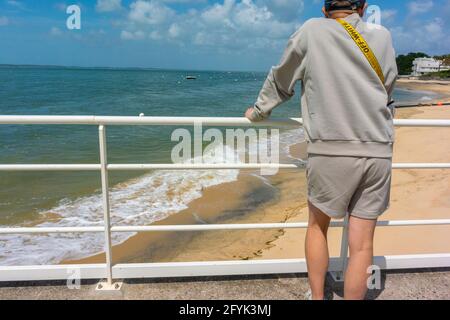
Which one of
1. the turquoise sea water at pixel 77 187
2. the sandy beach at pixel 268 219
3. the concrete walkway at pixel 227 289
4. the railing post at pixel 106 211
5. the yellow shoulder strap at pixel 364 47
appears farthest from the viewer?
the turquoise sea water at pixel 77 187

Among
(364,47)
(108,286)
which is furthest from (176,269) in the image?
(364,47)

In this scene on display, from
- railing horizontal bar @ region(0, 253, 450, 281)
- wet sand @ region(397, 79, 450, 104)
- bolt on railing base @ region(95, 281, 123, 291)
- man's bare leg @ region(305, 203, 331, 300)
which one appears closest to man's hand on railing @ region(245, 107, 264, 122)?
man's bare leg @ region(305, 203, 331, 300)

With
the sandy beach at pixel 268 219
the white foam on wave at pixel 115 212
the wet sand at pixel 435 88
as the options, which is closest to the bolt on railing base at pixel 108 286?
the sandy beach at pixel 268 219

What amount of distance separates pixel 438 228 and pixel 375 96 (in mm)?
4768

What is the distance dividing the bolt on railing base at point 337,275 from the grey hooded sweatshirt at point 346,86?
3.69 ft

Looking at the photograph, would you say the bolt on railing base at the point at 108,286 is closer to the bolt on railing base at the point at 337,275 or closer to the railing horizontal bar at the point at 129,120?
the railing horizontal bar at the point at 129,120

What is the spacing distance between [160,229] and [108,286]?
1.59ft

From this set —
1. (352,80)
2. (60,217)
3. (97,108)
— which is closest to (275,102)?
(352,80)

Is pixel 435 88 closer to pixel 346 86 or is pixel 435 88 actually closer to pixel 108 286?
pixel 346 86

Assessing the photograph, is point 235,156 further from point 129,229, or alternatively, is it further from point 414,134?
point 129,229

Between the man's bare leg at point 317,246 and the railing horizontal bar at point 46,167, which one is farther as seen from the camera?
the railing horizontal bar at point 46,167

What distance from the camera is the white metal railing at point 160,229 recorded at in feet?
7.06

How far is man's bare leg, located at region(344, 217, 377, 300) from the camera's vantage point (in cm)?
188

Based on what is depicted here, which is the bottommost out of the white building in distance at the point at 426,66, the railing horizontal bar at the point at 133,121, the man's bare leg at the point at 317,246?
the man's bare leg at the point at 317,246
